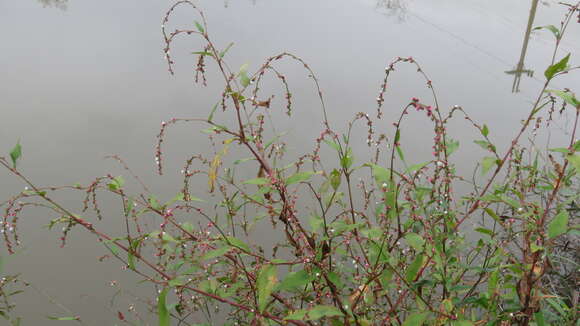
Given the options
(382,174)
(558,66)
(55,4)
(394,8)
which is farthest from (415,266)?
(394,8)

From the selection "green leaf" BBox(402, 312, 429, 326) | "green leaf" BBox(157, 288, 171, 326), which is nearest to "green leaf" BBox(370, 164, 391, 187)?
"green leaf" BBox(402, 312, 429, 326)

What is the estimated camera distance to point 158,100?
3523mm

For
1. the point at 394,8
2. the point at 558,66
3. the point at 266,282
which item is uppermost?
the point at 394,8

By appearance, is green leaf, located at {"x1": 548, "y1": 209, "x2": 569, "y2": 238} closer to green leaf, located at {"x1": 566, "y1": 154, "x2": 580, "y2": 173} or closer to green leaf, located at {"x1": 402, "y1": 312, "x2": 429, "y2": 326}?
green leaf, located at {"x1": 566, "y1": 154, "x2": 580, "y2": 173}

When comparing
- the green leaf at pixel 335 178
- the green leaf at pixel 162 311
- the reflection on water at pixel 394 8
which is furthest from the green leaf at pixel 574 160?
the reflection on water at pixel 394 8

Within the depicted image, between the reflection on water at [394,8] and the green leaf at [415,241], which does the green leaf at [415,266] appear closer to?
the green leaf at [415,241]

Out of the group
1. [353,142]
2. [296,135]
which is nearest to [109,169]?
[296,135]

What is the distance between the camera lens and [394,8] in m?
6.10

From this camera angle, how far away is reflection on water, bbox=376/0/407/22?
593 cm

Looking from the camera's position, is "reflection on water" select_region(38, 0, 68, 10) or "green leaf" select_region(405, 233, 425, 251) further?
"reflection on water" select_region(38, 0, 68, 10)

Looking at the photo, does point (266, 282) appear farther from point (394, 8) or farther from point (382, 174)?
point (394, 8)

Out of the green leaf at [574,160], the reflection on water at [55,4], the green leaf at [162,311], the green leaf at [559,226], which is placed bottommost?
the green leaf at [162,311]

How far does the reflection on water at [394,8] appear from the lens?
5930mm

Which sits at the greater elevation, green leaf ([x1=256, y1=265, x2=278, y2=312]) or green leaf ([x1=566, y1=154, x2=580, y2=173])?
green leaf ([x1=566, y1=154, x2=580, y2=173])
